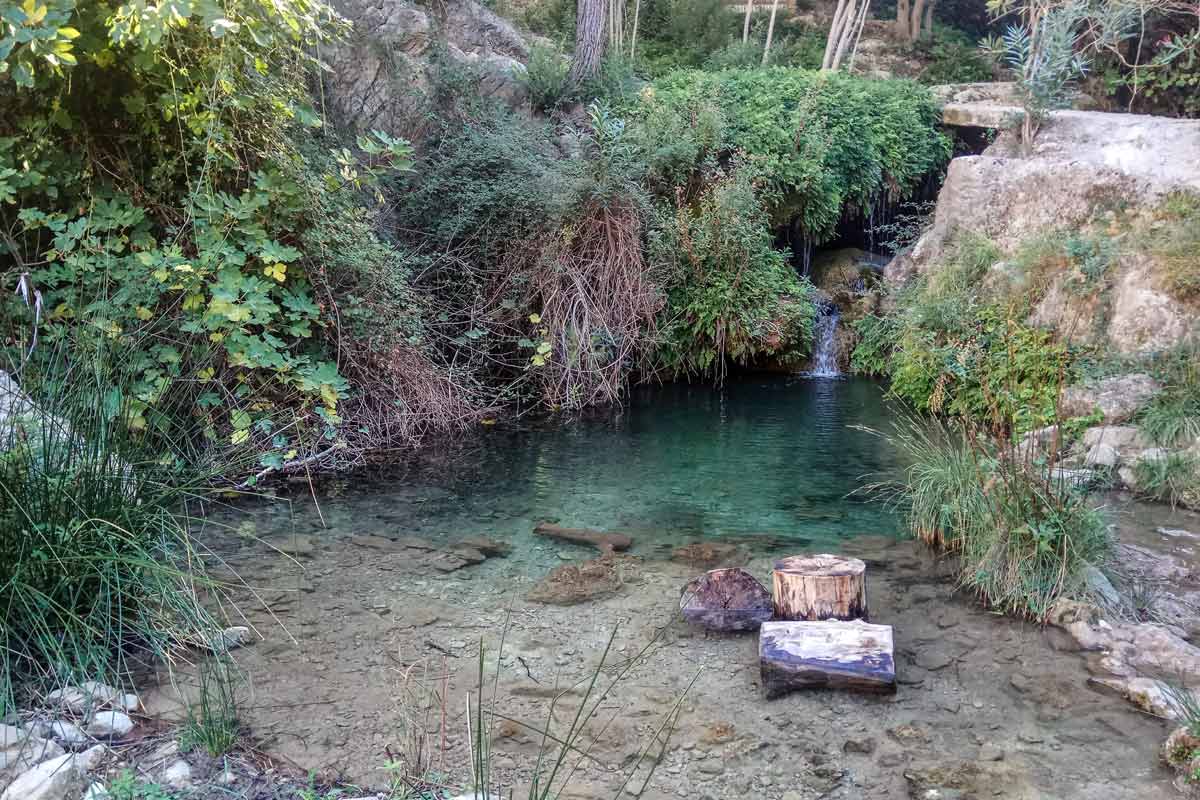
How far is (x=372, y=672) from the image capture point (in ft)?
13.0

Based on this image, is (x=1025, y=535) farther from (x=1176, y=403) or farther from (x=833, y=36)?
(x=833, y=36)

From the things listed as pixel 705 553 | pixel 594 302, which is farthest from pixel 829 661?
pixel 594 302

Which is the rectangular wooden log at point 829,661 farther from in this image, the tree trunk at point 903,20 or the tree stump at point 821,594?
the tree trunk at point 903,20

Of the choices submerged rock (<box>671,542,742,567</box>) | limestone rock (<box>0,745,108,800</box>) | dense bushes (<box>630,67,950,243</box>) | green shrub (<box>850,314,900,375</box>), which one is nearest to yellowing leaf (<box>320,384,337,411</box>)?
submerged rock (<box>671,542,742,567</box>)

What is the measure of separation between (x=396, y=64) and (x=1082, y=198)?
7.30 meters

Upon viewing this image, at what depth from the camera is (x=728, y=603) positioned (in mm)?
4480

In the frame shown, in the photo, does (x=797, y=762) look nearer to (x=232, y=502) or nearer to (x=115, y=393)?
(x=115, y=393)

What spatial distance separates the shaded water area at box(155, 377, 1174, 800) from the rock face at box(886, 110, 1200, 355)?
2642mm

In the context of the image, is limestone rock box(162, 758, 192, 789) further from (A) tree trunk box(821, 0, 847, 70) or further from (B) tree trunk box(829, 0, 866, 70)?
(B) tree trunk box(829, 0, 866, 70)

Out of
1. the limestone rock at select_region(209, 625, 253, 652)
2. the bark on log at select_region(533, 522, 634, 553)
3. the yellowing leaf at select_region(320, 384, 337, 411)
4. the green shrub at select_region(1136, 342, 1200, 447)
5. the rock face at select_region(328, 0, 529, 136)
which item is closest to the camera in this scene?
the limestone rock at select_region(209, 625, 253, 652)

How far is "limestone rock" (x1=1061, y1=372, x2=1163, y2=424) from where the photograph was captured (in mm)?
7137

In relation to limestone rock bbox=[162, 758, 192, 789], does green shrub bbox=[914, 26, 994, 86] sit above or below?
above

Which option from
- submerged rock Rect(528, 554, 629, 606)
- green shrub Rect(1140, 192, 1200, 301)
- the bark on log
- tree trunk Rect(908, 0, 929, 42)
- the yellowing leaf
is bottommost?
the bark on log

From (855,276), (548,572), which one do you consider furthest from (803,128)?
(548,572)
